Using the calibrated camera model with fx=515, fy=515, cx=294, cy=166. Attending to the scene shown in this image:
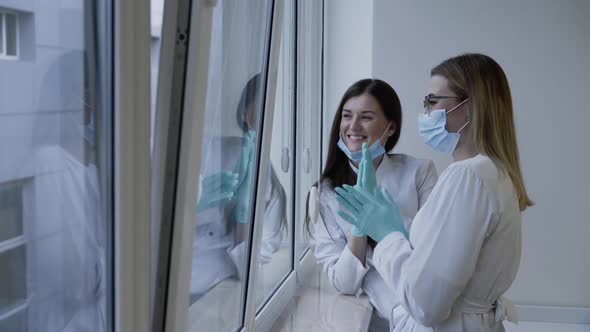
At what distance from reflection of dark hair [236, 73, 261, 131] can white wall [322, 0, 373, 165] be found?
1.71 meters

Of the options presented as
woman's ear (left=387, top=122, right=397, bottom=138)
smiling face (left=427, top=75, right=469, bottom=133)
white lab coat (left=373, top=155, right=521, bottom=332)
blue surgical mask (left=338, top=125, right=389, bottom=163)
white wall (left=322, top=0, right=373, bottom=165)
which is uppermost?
white wall (left=322, top=0, right=373, bottom=165)

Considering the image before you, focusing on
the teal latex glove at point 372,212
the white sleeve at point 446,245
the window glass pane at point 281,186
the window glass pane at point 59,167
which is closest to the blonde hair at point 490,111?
the white sleeve at point 446,245

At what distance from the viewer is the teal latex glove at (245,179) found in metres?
1.44

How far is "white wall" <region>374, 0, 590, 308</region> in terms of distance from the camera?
2906mm

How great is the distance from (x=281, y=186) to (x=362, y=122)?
480mm

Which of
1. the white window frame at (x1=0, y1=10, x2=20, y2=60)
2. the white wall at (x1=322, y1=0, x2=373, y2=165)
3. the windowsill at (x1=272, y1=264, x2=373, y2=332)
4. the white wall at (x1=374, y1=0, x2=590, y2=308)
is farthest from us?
the white wall at (x1=322, y1=0, x2=373, y2=165)

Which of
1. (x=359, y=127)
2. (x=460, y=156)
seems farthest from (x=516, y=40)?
(x=460, y=156)

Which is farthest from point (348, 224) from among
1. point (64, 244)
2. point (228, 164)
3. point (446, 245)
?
point (64, 244)

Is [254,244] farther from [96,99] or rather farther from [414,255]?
[96,99]

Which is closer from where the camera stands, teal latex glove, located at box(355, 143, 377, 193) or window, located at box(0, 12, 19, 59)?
window, located at box(0, 12, 19, 59)

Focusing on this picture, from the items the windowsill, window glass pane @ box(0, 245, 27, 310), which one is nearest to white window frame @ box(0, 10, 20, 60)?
window glass pane @ box(0, 245, 27, 310)

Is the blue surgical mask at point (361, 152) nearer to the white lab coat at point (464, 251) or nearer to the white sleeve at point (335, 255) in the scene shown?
the white sleeve at point (335, 255)

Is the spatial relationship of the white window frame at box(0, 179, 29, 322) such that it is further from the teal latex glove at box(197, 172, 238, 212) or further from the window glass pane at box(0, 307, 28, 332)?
the teal latex glove at box(197, 172, 238, 212)

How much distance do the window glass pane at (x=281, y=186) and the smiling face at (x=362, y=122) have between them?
299mm
